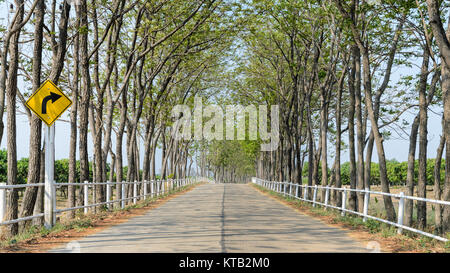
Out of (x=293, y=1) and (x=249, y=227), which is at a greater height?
(x=293, y=1)

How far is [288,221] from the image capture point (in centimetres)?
1628

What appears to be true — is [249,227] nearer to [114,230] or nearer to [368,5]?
[114,230]

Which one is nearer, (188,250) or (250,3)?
(188,250)

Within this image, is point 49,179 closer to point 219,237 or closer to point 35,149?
point 35,149

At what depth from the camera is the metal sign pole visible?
13.4 m

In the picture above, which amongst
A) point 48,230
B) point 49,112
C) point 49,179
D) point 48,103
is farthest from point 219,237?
point 48,103

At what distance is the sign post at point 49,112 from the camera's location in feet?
43.4

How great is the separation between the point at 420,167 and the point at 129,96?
68.7 ft

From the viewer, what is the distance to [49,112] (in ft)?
43.8

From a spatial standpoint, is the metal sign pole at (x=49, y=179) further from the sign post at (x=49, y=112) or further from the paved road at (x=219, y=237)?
the paved road at (x=219, y=237)

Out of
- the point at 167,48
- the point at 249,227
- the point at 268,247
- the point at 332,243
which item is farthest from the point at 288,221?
the point at 167,48

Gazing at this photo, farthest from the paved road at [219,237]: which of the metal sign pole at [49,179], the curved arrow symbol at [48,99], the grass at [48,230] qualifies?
the curved arrow symbol at [48,99]

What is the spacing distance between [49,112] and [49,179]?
1.71 m

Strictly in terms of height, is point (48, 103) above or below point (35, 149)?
above
